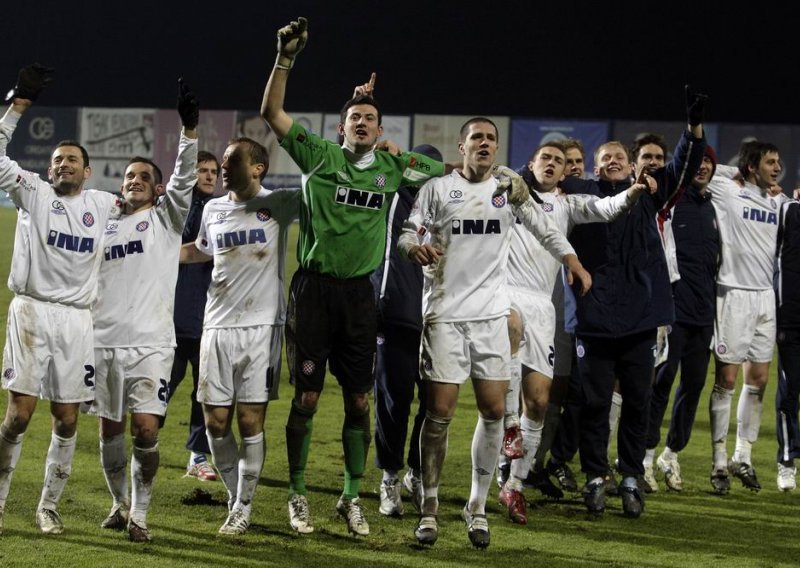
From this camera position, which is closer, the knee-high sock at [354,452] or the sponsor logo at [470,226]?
the sponsor logo at [470,226]

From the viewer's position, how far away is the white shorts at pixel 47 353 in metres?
5.23

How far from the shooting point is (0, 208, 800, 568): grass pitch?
5.16 metres

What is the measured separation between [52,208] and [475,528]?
8.22ft

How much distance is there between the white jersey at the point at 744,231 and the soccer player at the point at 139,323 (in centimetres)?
358

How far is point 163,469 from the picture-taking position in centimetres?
723

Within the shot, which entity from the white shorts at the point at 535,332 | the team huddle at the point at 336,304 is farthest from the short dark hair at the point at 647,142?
the white shorts at the point at 535,332

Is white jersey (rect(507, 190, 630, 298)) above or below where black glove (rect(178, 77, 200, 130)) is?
below

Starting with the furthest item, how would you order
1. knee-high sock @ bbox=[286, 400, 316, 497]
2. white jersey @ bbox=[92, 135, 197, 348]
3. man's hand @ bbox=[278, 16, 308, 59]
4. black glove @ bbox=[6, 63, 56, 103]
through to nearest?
knee-high sock @ bbox=[286, 400, 316, 497], white jersey @ bbox=[92, 135, 197, 348], black glove @ bbox=[6, 63, 56, 103], man's hand @ bbox=[278, 16, 308, 59]

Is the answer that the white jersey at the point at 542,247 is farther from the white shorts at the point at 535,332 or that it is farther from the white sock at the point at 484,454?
the white sock at the point at 484,454

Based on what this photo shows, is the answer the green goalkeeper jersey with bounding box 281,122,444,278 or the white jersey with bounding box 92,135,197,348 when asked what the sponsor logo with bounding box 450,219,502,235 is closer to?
the green goalkeeper jersey with bounding box 281,122,444,278

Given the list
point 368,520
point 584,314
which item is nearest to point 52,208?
point 368,520

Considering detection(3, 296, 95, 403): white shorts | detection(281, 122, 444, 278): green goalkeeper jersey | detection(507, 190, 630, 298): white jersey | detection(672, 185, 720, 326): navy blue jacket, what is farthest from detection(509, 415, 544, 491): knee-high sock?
detection(3, 296, 95, 403): white shorts

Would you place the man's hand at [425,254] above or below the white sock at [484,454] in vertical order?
above

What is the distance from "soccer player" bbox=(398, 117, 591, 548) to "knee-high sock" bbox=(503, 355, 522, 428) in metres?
0.65
